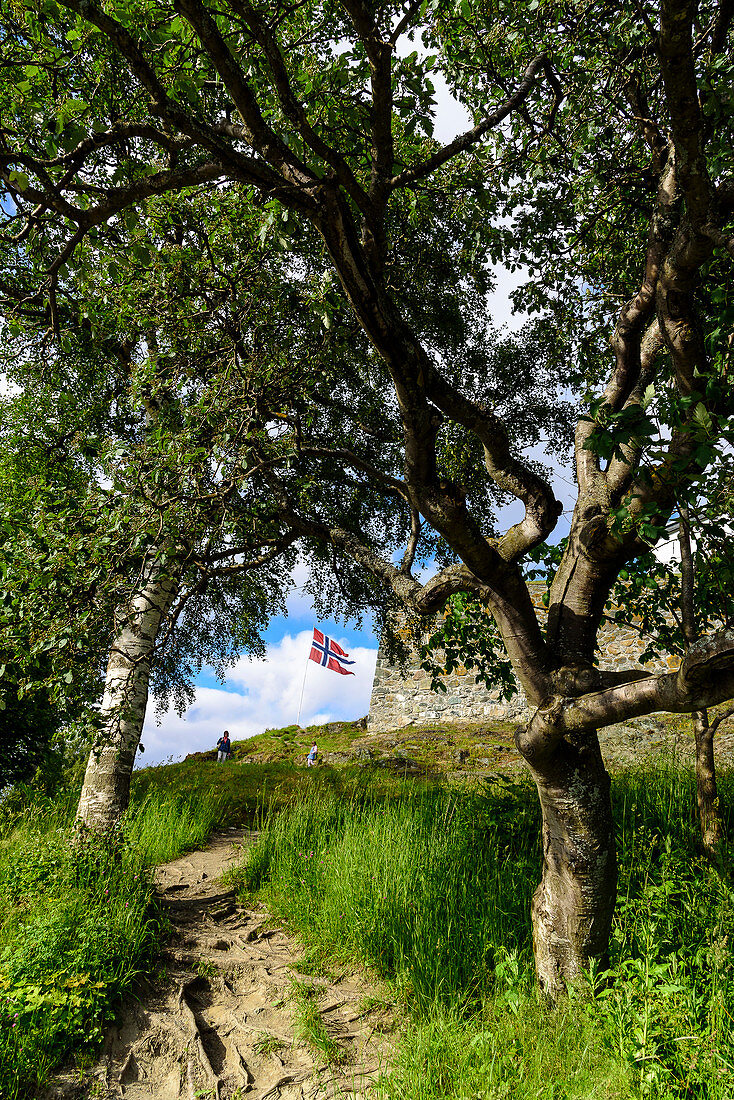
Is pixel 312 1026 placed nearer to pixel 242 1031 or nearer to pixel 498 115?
pixel 242 1031

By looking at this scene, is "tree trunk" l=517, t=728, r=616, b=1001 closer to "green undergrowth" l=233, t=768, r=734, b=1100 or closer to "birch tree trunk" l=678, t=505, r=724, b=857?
"green undergrowth" l=233, t=768, r=734, b=1100

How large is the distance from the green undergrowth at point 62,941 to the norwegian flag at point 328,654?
8.93 metres

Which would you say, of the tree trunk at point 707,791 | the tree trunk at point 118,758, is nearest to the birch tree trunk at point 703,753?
the tree trunk at point 707,791

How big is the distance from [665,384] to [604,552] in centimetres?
122

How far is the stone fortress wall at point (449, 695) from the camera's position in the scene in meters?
14.3

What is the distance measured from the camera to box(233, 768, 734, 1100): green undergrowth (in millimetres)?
3057

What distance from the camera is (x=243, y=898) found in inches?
250

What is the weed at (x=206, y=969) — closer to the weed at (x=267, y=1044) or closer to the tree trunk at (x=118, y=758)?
the weed at (x=267, y=1044)

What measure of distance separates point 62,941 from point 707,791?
5.45m

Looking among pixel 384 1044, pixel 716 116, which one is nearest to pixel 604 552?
pixel 716 116

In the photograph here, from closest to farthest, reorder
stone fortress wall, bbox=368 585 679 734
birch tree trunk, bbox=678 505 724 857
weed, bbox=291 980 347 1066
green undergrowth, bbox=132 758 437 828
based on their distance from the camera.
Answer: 1. weed, bbox=291 980 347 1066
2. birch tree trunk, bbox=678 505 724 857
3. green undergrowth, bbox=132 758 437 828
4. stone fortress wall, bbox=368 585 679 734

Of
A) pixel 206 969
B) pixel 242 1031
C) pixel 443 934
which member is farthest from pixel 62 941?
pixel 443 934

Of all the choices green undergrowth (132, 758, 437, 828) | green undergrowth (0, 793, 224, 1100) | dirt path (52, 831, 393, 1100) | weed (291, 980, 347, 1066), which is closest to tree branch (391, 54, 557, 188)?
dirt path (52, 831, 393, 1100)

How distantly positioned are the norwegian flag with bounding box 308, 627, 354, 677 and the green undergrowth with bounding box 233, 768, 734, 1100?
8306 mm
